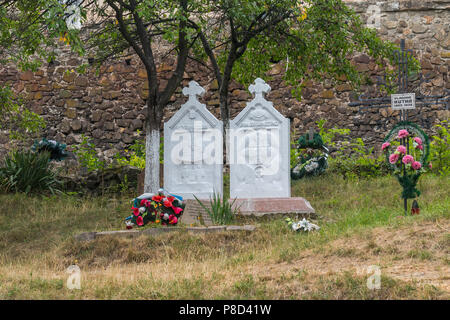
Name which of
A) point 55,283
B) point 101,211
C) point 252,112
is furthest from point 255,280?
point 101,211

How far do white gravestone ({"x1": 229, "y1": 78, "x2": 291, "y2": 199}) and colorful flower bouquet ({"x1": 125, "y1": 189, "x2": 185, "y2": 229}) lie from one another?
129 centimetres

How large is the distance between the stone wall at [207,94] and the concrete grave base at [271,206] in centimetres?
620

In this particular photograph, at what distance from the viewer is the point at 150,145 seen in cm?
947

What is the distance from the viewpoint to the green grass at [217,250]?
189 inches

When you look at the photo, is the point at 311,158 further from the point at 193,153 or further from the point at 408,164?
the point at 408,164

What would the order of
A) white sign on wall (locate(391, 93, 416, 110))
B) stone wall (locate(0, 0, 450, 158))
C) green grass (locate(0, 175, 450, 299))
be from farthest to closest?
stone wall (locate(0, 0, 450, 158)) → white sign on wall (locate(391, 93, 416, 110)) → green grass (locate(0, 175, 450, 299))

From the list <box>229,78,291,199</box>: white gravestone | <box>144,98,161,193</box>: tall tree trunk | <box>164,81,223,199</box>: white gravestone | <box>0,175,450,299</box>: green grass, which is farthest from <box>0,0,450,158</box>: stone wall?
<box>229,78,291,199</box>: white gravestone

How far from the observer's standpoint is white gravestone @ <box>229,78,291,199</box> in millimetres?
8984

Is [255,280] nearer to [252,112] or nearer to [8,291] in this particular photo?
[8,291]

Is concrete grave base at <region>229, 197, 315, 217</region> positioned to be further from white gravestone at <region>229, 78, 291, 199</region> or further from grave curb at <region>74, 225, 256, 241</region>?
grave curb at <region>74, 225, 256, 241</region>

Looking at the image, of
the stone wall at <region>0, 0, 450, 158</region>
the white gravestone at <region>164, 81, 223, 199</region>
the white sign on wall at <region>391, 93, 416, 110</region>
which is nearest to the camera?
the white gravestone at <region>164, 81, 223, 199</region>

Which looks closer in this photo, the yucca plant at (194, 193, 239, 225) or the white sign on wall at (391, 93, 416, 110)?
the yucca plant at (194, 193, 239, 225)

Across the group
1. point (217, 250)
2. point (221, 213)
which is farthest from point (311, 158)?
point (217, 250)

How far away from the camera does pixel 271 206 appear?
8445 mm
